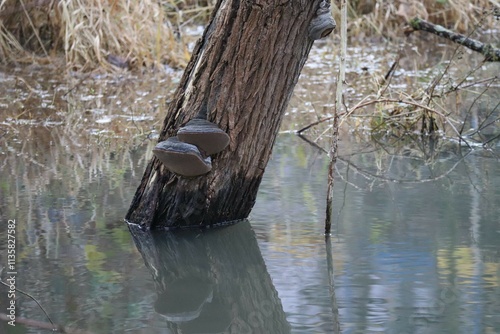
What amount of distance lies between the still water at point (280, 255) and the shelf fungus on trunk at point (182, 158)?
0.24 meters

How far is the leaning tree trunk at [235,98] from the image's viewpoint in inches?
111

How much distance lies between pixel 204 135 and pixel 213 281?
0.53 meters

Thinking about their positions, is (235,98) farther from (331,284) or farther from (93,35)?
(93,35)

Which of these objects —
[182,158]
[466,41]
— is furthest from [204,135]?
[466,41]

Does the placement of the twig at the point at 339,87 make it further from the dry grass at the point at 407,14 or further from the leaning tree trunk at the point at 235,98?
the dry grass at the point at 407,14

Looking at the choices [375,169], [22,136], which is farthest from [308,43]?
[22,136]

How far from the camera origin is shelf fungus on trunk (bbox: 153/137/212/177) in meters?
2.81

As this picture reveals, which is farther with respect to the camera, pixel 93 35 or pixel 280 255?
pixel 93 35

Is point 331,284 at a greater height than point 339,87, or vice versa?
point 339,87

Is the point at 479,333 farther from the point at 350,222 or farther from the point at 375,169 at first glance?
the point at 375,169

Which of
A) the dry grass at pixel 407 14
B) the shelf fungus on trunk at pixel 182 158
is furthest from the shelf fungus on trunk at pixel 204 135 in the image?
the dry grass at pixel 407 14

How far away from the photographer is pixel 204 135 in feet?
9.27

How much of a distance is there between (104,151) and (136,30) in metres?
2.99

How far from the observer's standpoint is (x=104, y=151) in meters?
4.33
